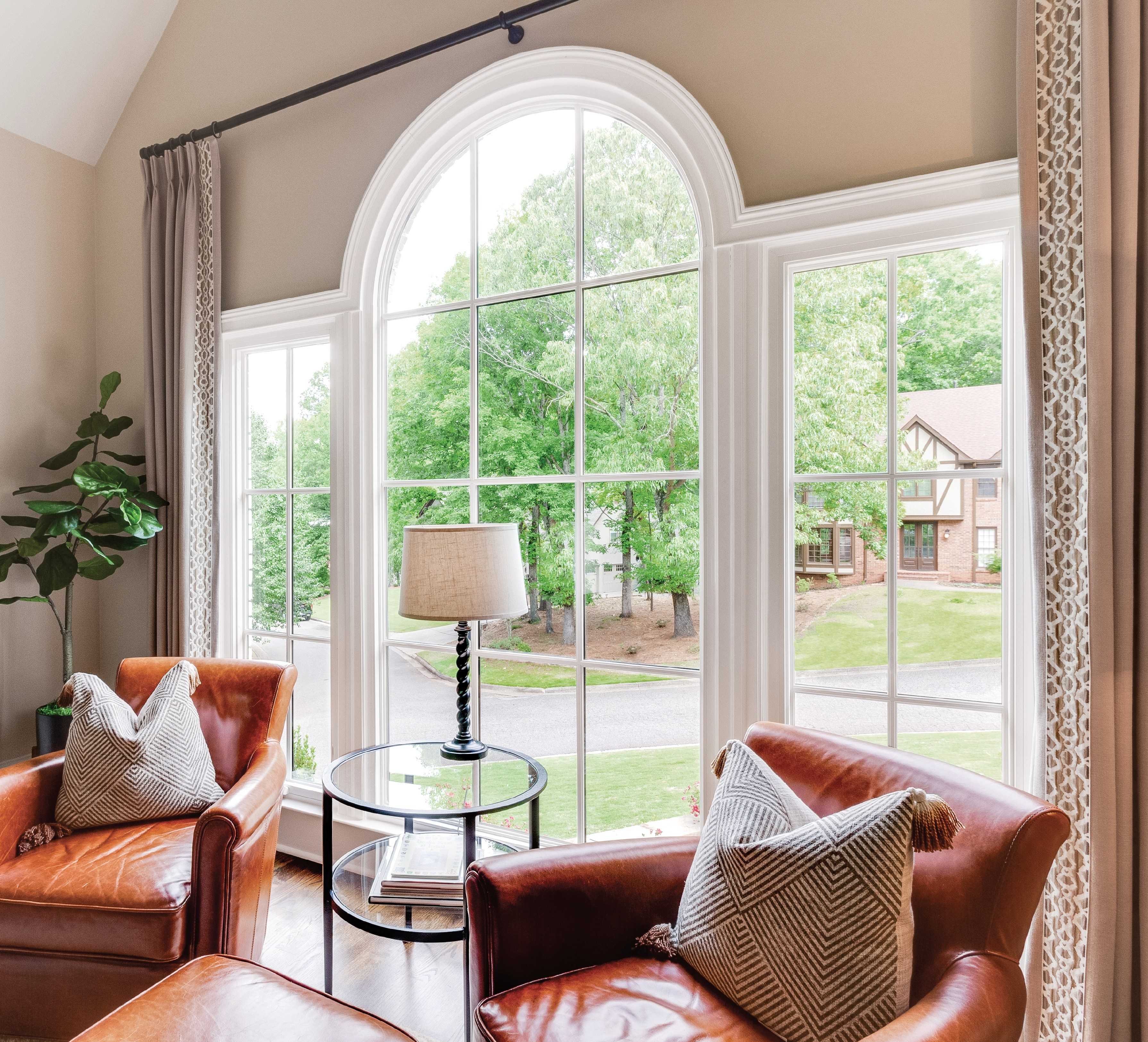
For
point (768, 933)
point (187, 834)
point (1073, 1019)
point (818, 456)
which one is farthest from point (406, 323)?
point (1073, 1019)

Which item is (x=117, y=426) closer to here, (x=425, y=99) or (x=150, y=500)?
(x=150, y=500)

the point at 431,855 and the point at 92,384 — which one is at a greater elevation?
the point at 92,384

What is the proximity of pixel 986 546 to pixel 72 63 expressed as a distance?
12.6ft

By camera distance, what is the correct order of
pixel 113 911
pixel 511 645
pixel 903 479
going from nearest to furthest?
pixel 113 911 → pixel 903 479 → pixel 511 645

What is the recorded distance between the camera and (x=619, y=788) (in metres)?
2.25

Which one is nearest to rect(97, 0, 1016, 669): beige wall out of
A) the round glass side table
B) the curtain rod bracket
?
the curtain rod bracket

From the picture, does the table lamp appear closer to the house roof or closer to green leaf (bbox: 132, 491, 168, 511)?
the house roof

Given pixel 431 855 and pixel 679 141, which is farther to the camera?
pixel 679 141

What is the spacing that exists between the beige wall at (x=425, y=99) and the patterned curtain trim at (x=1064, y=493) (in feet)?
0.43

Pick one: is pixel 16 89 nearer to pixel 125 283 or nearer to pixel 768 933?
pixel 125 283

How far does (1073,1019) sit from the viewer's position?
148 cm

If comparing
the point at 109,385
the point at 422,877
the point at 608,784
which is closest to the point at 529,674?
the point at 608,784

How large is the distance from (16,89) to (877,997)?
4.14 meters

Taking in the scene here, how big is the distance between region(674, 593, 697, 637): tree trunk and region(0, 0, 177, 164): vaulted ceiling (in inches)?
128
